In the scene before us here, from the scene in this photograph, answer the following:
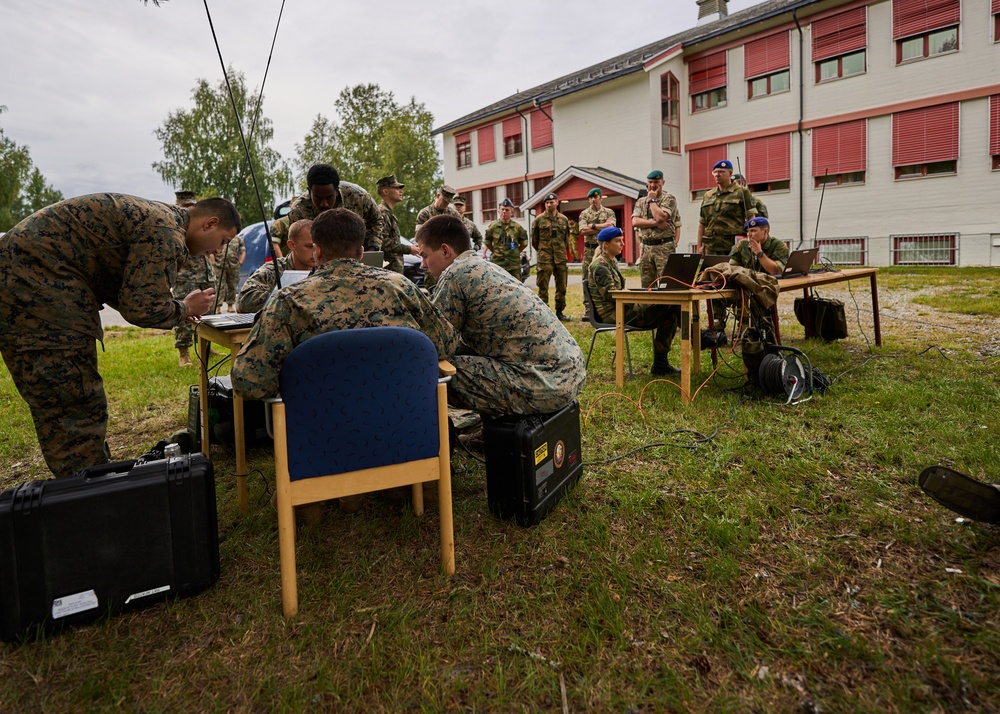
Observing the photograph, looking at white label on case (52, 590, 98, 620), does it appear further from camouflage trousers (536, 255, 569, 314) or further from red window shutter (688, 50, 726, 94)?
red window shutter (688, 50, 726, 94)

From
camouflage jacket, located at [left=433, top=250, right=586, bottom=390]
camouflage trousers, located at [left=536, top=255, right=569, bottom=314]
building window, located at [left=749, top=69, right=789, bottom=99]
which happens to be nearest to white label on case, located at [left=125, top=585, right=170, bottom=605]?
camouflage jacket, located at [left=433, top=250, right=586, bottom=390]

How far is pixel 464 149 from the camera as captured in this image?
27.4 metres

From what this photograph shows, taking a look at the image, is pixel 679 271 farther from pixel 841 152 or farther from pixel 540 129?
pixel 540 129

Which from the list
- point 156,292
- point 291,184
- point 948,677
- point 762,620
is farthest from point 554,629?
point 291,184

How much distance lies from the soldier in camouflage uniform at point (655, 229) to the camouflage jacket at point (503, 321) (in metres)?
5.37

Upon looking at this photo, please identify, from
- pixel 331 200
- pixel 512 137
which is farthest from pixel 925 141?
pixel 331 200

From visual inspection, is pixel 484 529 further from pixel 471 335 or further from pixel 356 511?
pixel 471 335

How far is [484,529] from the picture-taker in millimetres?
2699

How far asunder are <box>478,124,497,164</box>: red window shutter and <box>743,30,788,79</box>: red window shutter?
1042 centimetres

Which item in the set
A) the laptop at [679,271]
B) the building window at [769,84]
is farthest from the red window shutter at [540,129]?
the laptop at [679,271]

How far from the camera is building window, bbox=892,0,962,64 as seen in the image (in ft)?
49.2

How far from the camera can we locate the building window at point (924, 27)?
14992 millimetres

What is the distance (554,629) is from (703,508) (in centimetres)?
110

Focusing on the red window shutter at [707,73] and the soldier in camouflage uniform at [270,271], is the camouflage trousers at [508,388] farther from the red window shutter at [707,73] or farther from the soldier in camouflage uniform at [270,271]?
the red window shutter at [707,73]
